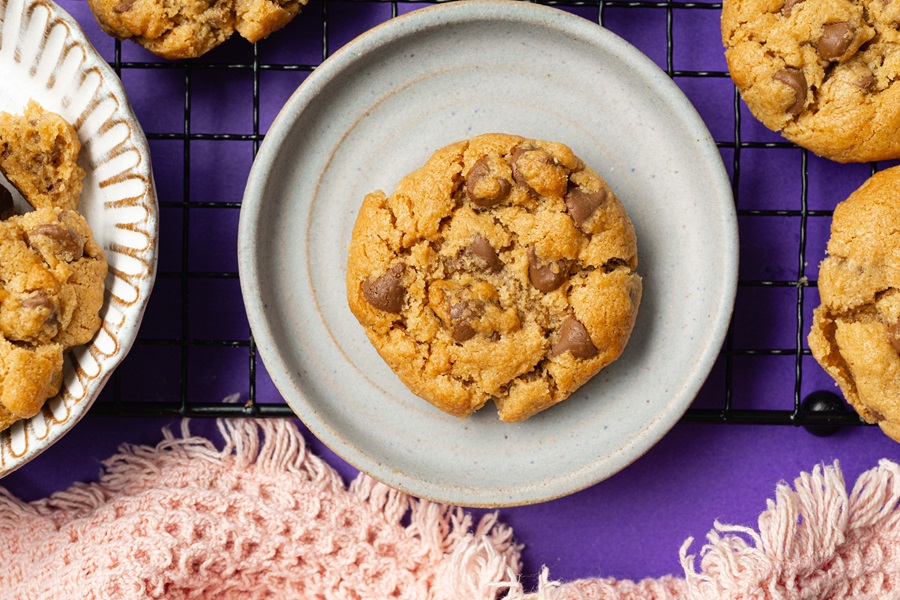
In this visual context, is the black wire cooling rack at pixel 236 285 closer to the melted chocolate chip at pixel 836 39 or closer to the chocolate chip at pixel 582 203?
the melted chocolate chip at pixel 836 39

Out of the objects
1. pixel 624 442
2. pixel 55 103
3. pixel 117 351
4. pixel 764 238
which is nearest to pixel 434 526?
pixel 624 442

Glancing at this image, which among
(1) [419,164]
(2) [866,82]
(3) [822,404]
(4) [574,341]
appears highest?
(2) [866,82]

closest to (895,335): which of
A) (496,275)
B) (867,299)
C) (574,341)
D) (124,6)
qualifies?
(867,299)

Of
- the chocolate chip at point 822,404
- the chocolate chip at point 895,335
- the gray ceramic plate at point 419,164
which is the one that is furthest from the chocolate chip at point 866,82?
the chocolate chip at point 822,404

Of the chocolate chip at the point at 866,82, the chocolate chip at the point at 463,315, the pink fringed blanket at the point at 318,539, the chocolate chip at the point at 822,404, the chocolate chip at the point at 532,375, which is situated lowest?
the pink fringed blanket at the point at 318,539

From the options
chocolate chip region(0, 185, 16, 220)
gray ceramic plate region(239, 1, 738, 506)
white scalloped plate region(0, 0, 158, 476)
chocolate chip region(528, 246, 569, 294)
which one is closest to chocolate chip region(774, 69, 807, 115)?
gray ceramic plate region(239, 1, 738, 506)

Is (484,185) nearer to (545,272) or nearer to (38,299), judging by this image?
(545,272)
